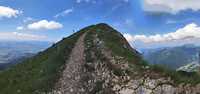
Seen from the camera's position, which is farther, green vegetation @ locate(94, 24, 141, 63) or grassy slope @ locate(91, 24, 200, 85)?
green vegetation @ locate(94, 24, 141, 63)

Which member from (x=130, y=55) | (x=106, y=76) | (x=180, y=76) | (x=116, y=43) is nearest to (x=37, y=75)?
(x=106, y=76)

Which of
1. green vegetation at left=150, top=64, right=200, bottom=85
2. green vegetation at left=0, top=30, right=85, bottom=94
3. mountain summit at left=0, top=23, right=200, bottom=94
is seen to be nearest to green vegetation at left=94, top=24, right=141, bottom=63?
mountain summit at left=0, top=23, right=200, bottom=94

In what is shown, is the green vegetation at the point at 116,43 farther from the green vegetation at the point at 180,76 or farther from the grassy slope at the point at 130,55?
the green vegetation at the point at 180,76

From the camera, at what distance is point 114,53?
235 feet

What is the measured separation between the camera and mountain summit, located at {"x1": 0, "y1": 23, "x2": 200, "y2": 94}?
60.4 metres

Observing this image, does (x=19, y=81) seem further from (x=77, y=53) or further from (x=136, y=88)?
(x=136, y=88)

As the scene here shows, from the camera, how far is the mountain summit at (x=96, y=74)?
6044cm

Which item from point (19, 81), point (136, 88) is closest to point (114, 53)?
point (136, 88)

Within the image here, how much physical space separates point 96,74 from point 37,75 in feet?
43.8

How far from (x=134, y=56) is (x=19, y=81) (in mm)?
25007

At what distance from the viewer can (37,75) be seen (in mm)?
74625

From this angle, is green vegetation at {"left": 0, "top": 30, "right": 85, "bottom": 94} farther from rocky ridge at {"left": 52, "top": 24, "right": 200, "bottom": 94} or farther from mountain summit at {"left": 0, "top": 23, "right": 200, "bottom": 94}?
rocky ridge at {"left": 52, "top": 24, "right": 200, "bottom": 94}

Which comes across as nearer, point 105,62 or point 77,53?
point 105,62

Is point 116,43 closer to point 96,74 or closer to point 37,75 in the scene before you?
point 96,74
